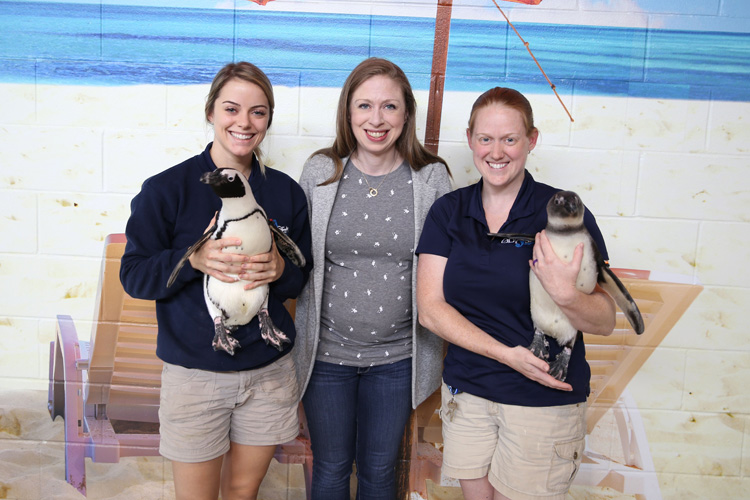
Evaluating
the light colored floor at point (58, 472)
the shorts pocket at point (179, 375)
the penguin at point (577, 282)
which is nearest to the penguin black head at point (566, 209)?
the penguin at point (577, 282)

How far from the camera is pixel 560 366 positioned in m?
1.27

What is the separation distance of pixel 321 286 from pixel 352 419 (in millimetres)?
396

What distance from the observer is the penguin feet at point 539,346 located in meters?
1.27

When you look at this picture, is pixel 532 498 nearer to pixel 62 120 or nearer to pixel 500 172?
pixel 500 172

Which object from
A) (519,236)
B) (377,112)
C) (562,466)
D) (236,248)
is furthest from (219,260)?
(562,466)

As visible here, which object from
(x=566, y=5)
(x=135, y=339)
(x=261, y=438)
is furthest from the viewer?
(x=135, y=339)

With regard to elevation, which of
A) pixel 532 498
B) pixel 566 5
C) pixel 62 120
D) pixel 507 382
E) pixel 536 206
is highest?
pixel 566 5

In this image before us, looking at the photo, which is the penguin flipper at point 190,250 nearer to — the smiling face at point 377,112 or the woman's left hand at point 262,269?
the woman's left hand at point 262,269

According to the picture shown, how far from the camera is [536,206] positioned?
133cm

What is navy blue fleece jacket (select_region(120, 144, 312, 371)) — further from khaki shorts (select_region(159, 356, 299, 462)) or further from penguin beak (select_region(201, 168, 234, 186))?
penguin beak (select_region(201, 168, 234, 186))

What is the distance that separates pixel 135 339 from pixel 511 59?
1612mm

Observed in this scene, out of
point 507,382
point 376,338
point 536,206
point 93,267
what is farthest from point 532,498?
point 93,267

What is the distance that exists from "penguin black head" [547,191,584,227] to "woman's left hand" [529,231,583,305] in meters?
0.05

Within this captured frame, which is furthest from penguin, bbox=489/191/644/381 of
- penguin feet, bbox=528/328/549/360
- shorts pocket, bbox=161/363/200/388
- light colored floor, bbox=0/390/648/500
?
light colored floor, bbox=0/390/648/500
